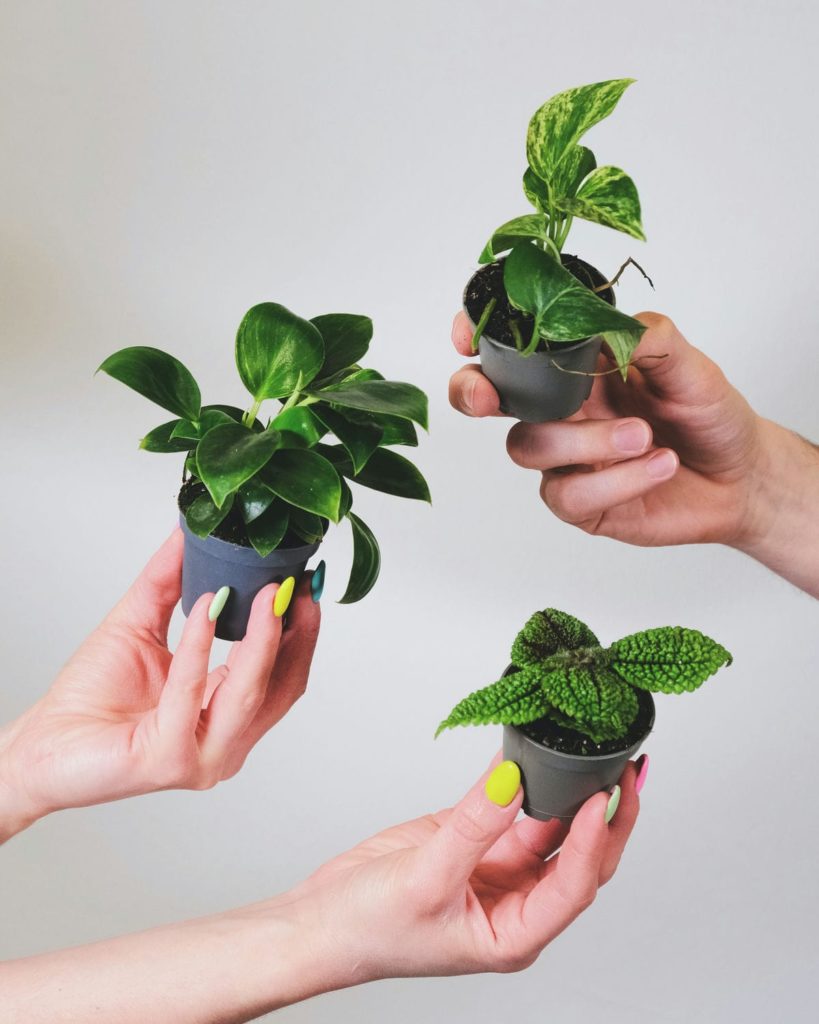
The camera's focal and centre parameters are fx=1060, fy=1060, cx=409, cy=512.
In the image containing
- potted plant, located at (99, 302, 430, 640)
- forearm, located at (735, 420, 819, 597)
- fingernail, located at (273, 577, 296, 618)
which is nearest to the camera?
potted plant, located at (99, 302, 430, 640)

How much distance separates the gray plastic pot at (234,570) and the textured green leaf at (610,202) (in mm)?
496

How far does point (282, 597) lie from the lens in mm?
1231

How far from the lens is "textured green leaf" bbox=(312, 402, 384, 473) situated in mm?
1166

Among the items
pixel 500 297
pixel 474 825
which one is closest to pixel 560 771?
pixel 474 825

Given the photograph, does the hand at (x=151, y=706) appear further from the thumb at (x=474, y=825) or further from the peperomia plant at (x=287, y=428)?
the thumb at (x=474, y=825)

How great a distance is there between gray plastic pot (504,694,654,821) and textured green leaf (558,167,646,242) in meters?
0.50

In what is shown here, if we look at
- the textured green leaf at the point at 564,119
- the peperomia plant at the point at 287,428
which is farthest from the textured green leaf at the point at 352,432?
the textured green leaf at the point at 564,119

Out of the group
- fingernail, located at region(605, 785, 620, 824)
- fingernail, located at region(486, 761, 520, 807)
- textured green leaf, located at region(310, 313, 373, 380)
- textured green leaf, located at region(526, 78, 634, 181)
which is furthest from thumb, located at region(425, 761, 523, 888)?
textured green leaf, located at region(526, 78, 634, 181)

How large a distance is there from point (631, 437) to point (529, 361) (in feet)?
0.65

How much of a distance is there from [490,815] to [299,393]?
0.50 meters

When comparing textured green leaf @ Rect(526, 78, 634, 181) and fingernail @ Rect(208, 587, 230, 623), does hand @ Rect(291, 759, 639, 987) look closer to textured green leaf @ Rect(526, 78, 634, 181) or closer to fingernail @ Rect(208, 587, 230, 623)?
fingernail @ Rect(208, 587, 230, 623)

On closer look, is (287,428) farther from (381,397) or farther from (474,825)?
(474,825)

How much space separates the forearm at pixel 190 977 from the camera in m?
1.11

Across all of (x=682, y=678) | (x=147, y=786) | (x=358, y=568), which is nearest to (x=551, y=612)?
(x=682, y=678)
